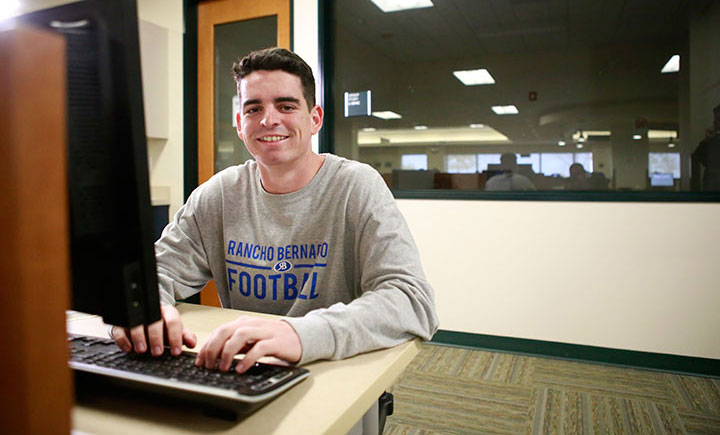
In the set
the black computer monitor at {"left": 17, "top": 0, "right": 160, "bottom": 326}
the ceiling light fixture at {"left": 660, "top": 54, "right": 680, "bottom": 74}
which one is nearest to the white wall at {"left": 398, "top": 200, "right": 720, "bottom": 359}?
the ceiling light fixture at {"left": 660, "top": 54, "right": 680, "bottom": 74}

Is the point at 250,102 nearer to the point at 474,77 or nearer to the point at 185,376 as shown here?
the point at 185,376

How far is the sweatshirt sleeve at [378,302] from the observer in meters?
0.78

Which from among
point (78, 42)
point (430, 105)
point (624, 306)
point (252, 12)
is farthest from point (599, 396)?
point (252, 12)

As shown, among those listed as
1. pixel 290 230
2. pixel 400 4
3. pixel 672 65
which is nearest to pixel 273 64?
pixel 290 230

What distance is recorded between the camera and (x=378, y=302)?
0.88 m

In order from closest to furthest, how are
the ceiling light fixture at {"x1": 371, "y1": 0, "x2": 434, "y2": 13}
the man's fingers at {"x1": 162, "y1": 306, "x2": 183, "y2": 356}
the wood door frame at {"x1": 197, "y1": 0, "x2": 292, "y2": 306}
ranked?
the man's fingers at {"x1": 162, "y1": 306, "x2": 183, "y2": 356} → the ceiling light fixture at {"x1": 371, "y1": 0, "x2": 434, "y2": 13} → the wood door frame at {"x1": 197, "y1": 0, "x2": 292, "y2": 306}

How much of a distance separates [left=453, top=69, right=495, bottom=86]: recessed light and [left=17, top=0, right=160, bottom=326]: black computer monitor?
2681mm

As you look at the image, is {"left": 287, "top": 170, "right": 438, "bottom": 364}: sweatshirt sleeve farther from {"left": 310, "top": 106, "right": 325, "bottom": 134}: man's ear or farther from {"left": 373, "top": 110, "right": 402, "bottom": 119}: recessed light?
{"left": 373, "top": 110, "right": 402, "bottom": 119}: recessed light

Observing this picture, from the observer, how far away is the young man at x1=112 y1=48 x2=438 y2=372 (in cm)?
101

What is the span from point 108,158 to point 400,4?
2933 mm

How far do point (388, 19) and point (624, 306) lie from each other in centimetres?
220

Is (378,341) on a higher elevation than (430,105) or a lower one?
lower

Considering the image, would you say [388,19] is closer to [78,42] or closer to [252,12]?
[252,12]

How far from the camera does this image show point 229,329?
69cm
